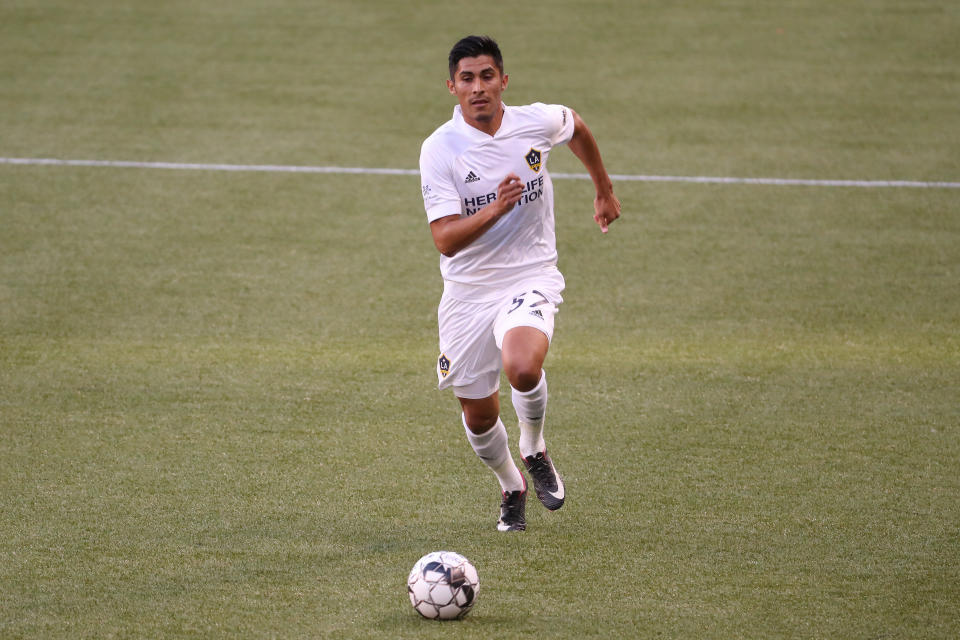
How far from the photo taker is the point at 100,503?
561 centimetres

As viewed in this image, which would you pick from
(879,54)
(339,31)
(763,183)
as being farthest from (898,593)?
(339,31)

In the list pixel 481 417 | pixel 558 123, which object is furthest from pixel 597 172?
pixel 481 417

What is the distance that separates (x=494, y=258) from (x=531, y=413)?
2.39ft

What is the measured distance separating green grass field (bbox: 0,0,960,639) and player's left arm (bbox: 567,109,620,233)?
1.34m

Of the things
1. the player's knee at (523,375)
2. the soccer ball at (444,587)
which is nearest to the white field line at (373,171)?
the player's knee at (523,375)

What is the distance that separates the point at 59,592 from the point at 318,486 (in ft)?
Answer: 4.69

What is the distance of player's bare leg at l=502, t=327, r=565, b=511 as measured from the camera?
4.92m

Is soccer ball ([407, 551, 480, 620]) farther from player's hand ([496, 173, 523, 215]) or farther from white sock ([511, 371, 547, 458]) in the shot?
player's hand ([496, 173, 523, 215])

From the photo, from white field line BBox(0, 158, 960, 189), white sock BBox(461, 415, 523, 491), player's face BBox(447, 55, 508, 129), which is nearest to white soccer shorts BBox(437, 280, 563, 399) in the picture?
white sock BBox(461, 415, 523, 491)

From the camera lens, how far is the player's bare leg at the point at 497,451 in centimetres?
529

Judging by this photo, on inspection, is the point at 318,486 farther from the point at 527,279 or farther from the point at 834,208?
the point at 834,208

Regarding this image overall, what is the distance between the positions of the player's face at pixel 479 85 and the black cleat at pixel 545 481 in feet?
5.04

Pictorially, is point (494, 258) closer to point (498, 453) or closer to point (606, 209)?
point (606, 209)

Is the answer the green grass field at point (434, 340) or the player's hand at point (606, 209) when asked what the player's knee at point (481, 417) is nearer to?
the green grass field at point (434, 340)
